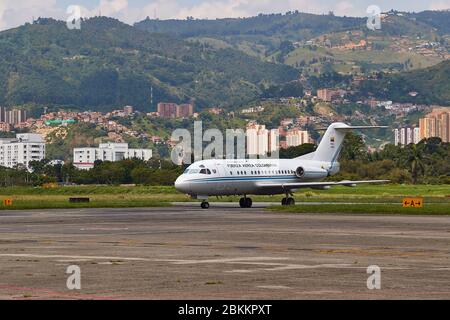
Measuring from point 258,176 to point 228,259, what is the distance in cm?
6080

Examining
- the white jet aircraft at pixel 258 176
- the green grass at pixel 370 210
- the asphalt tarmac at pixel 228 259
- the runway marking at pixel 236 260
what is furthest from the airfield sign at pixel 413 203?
the runway marking at pixel 236 260

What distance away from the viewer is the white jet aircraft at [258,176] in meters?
92.6

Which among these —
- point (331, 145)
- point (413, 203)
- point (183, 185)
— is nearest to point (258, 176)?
point (183, 185)

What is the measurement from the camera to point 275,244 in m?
43.6

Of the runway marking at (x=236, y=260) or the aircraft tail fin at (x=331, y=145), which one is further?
the aircraft tail fin at (x=331, y=145)

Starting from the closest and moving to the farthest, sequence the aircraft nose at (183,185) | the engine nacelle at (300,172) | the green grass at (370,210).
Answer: the green grass at (370,210)
the aircraft nose at (183,185)
the engine nacelle at (300,172)

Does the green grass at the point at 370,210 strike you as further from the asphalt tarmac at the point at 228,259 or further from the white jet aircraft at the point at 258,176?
the white jet aircraft at the point at 258,176

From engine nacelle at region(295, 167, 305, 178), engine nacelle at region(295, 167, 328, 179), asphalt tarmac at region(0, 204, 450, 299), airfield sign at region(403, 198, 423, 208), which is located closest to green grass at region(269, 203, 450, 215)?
airfield sign at region(403, 198, 423, 208)

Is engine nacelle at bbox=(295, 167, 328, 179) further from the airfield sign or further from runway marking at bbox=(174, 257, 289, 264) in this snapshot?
runway marking at bbox=(174, 257, 289, 264)

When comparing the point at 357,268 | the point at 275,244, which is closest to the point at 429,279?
the point at 357,268

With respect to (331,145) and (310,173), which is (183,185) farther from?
(331,145)

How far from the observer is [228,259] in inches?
1441

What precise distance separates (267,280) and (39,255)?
1125 centimetres
